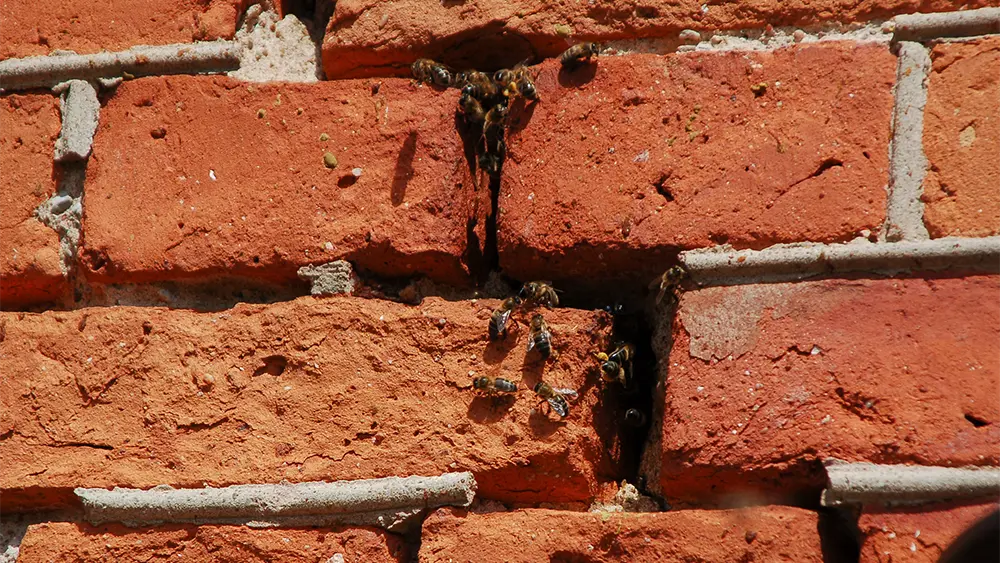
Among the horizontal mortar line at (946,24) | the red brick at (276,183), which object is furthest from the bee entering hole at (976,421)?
the red brick at (276,183)

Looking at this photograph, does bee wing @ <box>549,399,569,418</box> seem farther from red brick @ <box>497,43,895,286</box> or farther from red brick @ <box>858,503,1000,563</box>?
red brick @ <box>858,503,1000,563</box>

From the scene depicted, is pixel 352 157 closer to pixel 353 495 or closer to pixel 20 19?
pixel 353 495

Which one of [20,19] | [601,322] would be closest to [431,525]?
[601,322]

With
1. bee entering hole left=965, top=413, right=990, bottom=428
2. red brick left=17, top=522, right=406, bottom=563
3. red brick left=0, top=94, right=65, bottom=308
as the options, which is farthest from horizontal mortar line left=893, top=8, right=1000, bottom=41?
red brick left=0, top=94, right=65, bottom=308

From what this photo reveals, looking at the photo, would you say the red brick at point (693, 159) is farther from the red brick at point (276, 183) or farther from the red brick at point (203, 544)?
the red brick at point (203, 544)

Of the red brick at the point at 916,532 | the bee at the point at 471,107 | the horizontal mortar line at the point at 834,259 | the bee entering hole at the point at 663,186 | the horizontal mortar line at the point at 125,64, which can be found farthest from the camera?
the horizontal mortar line at the point at 125,64

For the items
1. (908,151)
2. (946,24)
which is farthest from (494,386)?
(946,24)

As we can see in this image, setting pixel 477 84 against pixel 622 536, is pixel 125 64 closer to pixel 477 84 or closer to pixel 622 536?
pixel 477 84
